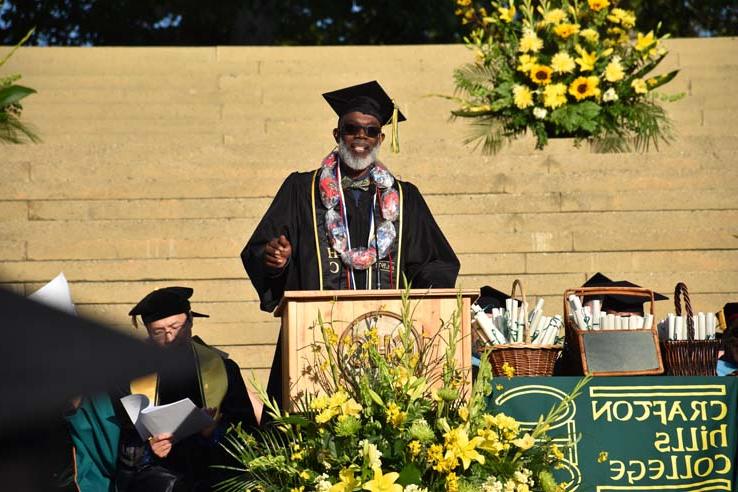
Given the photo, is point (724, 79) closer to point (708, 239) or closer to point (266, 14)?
point (708, 239)

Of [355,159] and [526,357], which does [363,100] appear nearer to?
[355,159]

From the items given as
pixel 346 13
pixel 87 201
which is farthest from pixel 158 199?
pixel 346 13

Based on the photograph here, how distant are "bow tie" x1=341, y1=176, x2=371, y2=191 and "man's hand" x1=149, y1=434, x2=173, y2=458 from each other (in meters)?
1.35

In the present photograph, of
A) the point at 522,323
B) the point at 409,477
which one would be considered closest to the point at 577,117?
the point at 522,323

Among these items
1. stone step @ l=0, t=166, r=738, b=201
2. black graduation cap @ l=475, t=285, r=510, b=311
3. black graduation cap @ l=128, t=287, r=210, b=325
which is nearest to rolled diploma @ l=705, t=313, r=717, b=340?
black graduation cap @ l=475, t=285, r=510, b=311

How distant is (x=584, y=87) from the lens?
9.42 m

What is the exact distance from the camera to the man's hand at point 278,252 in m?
4.77

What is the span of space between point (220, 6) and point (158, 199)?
27.9ft

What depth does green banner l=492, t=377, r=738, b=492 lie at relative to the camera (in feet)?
15.5

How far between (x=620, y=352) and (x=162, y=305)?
234cm

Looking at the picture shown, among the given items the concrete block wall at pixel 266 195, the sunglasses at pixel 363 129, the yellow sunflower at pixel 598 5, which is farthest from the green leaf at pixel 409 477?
the yellow sunflower at pixel 598 5

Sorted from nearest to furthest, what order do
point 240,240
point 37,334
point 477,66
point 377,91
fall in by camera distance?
1. point 37,334
2. point 377,91
3. point 240,240
4. point 477,66

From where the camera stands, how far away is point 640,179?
8.91 m

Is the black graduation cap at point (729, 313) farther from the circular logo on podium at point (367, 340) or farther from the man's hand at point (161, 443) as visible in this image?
the man's hand at point (161, 443)
